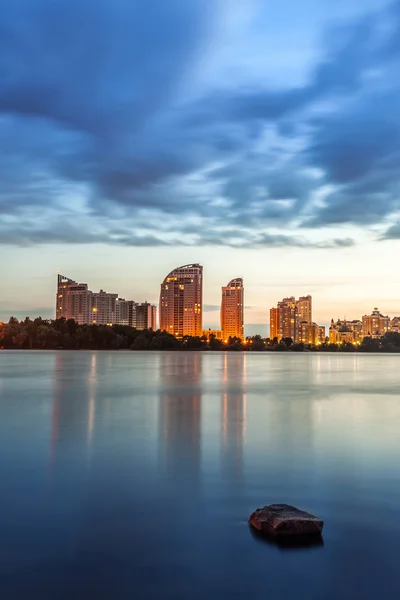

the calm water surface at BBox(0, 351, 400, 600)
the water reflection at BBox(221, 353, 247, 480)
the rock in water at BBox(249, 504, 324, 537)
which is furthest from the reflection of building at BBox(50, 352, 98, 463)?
the rock in water at BBox(249, 504, 324, 537)

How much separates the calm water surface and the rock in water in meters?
0.31

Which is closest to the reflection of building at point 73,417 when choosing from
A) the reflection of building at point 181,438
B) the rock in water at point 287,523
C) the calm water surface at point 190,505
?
the calm water surface at point 190,505

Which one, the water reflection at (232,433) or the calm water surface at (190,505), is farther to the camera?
the water reflection at (232,433)

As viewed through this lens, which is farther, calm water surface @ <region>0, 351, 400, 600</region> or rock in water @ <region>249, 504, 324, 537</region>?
rock in water @ <region>249, 504, 324, 537</region>

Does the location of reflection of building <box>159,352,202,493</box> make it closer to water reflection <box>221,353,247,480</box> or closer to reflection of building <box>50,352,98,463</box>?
water reflection <box>221,353,247,480</box>

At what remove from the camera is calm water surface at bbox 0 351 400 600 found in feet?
28.2

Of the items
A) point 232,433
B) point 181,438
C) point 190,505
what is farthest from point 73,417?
point 190,505

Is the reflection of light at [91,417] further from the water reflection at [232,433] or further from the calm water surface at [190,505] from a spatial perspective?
the water reflection at [232,433]

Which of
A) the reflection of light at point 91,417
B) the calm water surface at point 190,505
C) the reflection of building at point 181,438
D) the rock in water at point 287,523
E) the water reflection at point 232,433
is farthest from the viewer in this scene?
the reflection of light at point 91,417

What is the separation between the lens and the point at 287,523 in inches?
392

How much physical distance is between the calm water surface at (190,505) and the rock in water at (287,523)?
1.03 ft

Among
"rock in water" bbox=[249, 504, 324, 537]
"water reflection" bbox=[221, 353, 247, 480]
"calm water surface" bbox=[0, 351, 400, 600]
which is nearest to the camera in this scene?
"calm water surface" bbox=[0, 351, 400, 600]

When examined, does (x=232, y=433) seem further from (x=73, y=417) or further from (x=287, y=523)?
(x=287, y=523)

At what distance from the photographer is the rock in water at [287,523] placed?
9.93 meters
